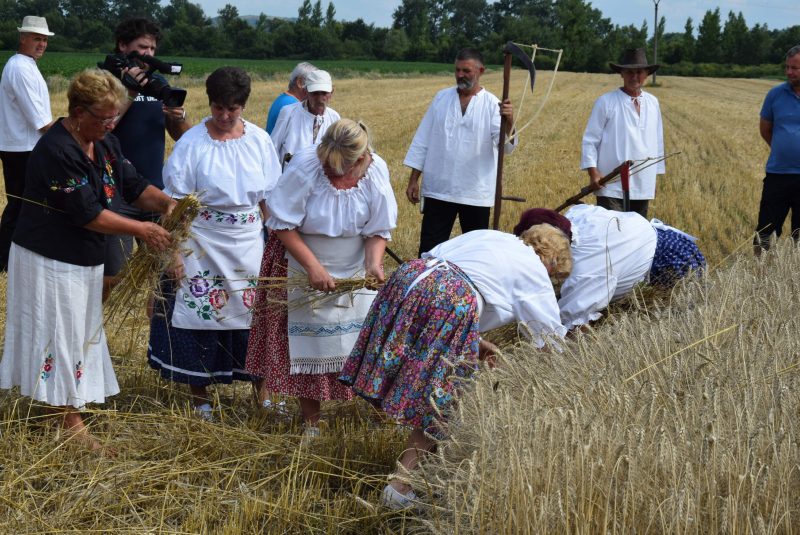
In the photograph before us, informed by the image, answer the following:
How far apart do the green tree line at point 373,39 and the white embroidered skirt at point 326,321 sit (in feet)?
188

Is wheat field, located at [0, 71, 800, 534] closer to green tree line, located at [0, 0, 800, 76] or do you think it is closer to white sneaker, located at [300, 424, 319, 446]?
white sneaker, located at [300, 424, 319, 446]

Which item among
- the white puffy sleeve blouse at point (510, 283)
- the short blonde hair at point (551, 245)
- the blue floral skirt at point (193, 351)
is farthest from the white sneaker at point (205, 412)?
the short blonde hair at point (551, 245)

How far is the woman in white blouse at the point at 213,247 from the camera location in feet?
12.2

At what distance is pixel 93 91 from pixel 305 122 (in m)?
2.43

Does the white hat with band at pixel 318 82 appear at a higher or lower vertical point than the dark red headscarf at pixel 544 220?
higher

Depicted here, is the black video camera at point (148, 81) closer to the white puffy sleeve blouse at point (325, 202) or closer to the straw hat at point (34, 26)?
the white puffy sleeve blouse at point (325, 202)

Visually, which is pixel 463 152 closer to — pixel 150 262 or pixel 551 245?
pixel 551 245

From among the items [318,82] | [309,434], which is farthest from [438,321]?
[318,82]

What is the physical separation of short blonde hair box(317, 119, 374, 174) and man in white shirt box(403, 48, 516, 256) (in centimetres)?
213

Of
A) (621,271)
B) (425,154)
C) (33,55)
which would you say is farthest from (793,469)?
(33,55)

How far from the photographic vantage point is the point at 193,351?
12.5 ft

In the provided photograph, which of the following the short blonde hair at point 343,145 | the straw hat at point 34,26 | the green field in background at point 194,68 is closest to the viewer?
the short blonde hair at point 343,145

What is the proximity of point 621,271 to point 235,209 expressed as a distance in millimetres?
2066

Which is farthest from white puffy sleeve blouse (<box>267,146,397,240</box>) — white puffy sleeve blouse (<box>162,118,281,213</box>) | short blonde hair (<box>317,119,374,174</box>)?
white puffy sleeve blouse (<box>162,118,281,213</box>)
